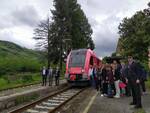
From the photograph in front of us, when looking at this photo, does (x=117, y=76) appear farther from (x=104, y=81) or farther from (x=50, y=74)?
(x=50, y=74)

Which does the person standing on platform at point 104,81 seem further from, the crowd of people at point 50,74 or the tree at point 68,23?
the tree at point 68,23

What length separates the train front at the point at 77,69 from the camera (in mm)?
27422

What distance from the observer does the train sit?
27.4 m

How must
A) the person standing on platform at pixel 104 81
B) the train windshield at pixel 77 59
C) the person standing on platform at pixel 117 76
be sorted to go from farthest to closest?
1. the train windshield at pixel 77 59
2. the person standing on platform at pixel 104 81
3. the person standing on platform at pixel 117 76

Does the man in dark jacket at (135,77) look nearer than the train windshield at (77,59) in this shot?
Yes

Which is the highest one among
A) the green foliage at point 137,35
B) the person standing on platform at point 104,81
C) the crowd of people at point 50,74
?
the green foliage at point 137,35

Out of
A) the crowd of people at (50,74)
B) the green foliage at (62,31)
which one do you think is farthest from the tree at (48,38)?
the crowd of people at (50,74)

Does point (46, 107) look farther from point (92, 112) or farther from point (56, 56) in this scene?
point (56, 56)

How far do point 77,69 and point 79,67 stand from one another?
243 millimetres

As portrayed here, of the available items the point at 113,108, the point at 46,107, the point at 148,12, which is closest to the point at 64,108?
the point at 46,107

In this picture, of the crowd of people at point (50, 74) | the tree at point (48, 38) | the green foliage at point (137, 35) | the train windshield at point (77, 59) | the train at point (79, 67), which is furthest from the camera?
the tree at point (48, 38)

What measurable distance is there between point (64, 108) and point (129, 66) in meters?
3.40

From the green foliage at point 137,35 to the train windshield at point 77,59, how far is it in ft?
14.1


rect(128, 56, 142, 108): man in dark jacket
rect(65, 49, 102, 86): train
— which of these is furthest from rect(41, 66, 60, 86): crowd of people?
rect(128, 56, 142, 108): man in dark jacket
